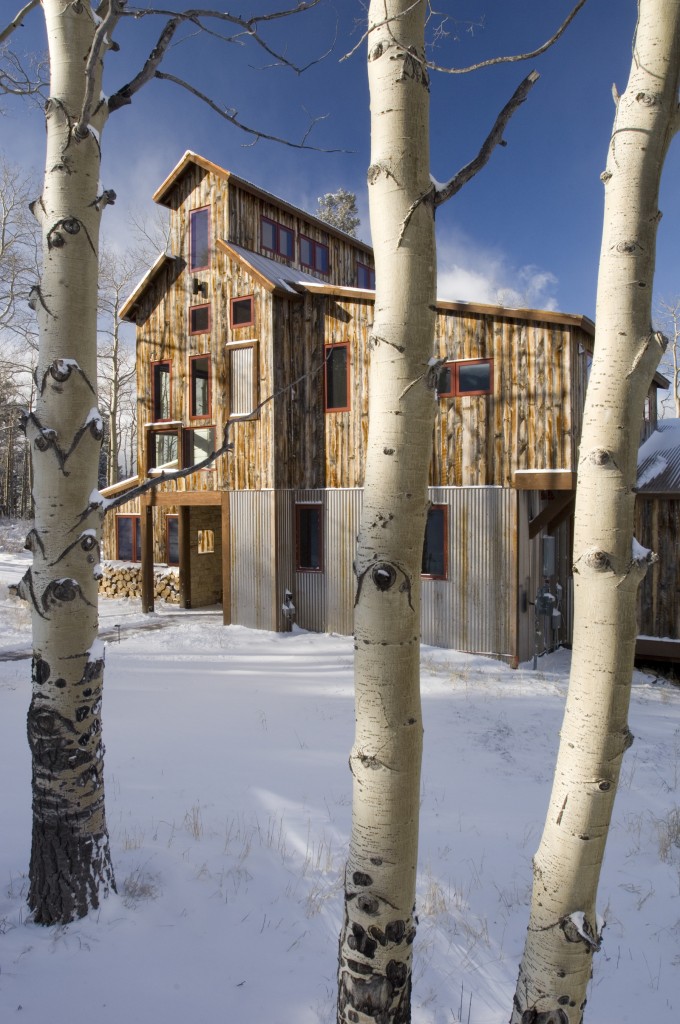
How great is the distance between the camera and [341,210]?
1248 inches

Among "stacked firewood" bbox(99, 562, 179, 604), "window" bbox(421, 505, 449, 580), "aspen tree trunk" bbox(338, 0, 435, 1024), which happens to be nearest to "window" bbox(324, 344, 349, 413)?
"window" bbox(421, 505, 449, 580)

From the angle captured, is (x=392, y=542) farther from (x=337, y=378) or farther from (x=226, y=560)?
(x=226, y=560)

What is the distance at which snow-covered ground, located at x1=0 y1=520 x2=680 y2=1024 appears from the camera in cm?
306

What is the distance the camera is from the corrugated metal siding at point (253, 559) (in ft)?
43.1

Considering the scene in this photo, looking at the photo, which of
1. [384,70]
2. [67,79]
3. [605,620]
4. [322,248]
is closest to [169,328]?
[322,248]

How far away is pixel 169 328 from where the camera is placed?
15.0 metres

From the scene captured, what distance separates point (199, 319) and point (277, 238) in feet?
11.7

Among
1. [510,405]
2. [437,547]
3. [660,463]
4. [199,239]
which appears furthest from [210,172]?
[660,463]

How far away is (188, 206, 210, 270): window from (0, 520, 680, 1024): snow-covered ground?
1028 centimetres

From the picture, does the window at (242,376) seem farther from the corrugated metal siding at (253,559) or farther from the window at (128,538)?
the window at (128,538)

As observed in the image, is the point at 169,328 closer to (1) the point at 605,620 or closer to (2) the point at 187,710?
(2) the point at 187,710

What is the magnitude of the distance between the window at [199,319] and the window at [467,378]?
611 cm

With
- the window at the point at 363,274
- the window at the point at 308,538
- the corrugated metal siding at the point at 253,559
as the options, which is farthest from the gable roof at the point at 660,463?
the window at the point at 363,274

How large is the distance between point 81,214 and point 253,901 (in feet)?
13.7
